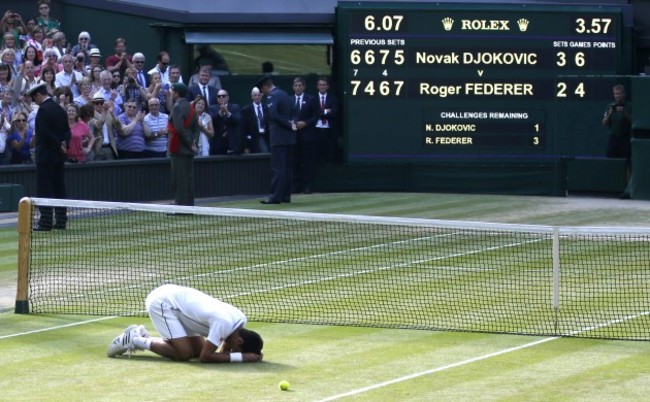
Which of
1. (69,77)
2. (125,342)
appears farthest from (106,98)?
(125,342)

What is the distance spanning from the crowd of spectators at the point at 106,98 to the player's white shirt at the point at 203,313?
A: 11.5 metres

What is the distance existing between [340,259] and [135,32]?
12.0 meters

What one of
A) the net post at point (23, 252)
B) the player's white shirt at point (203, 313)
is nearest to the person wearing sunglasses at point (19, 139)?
the net post at point (23, 252)

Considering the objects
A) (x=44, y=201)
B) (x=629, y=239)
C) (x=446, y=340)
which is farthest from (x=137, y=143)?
(x=446, y=340)

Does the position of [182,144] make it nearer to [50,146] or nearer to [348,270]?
[50,146]

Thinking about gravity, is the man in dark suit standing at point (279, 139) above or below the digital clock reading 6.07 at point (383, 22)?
below

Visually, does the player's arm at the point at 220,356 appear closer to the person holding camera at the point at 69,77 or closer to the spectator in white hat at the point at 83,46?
the person holding camera at the point at 69,77

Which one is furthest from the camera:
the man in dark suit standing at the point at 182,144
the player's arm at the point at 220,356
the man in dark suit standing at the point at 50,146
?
the man in dark suit standing at the point at 182,144

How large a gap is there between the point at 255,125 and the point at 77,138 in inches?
168

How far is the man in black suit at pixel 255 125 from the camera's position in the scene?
26.5 metres

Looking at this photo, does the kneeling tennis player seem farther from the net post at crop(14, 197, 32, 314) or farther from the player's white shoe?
the net post at crop(14, 197, 32, 314)

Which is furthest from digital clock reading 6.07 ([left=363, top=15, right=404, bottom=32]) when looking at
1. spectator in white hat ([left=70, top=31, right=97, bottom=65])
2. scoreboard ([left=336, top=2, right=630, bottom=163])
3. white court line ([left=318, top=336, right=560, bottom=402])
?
white court line ([left=318, top=336, right=560, bottom=402])

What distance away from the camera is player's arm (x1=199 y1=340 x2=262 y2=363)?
11805 millimetres

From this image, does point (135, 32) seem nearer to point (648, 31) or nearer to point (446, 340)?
point (648, 31)
